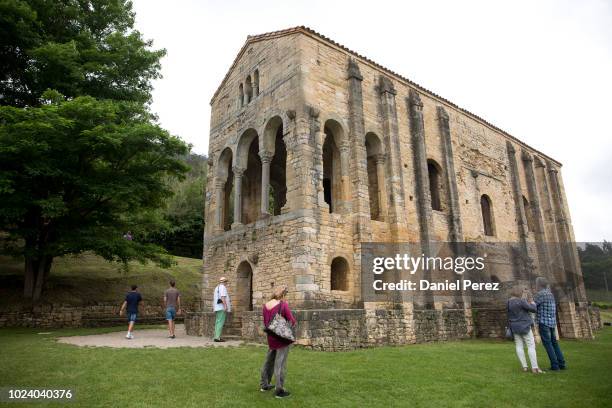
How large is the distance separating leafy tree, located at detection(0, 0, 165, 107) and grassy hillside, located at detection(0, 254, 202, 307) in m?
7.94

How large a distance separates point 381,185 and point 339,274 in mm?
4072

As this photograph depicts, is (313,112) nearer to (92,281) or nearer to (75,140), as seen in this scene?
(75,140)

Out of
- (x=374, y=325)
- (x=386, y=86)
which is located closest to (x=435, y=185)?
(x=386, y=86)

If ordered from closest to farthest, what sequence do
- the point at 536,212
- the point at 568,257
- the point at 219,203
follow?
the point at 219,203 → the point at 536,212 → the point at 568,257

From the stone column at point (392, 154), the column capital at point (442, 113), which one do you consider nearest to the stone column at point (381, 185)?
the stone column at point (392, 154)

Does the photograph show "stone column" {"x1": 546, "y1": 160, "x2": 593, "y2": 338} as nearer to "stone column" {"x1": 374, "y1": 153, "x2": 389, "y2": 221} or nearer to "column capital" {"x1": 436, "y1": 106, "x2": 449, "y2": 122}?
"column capital" {"x1": 436, "y1": 106, "x2": 449, "y2": 122}

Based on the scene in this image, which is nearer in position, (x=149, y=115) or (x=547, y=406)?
(x=547, y=406)

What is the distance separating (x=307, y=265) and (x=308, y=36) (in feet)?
28.0

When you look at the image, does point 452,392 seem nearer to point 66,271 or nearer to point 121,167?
point 121,167

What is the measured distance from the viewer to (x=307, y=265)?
12.0 meters

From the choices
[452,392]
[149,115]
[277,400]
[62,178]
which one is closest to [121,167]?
[62,178]

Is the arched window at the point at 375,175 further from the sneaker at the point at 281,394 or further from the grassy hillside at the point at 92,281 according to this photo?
the grassy hillside at the point at 92,281

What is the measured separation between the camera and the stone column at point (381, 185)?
1505cm

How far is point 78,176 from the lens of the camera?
14.1 m
